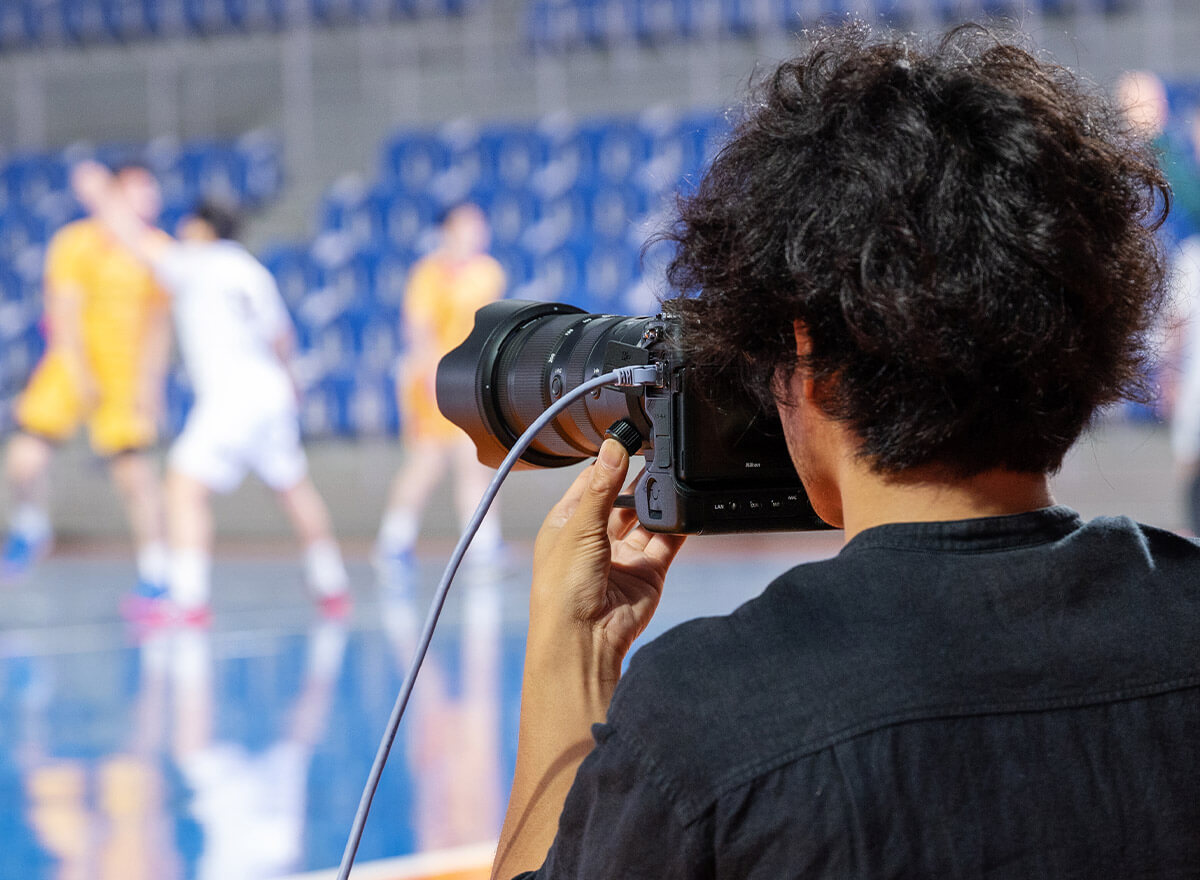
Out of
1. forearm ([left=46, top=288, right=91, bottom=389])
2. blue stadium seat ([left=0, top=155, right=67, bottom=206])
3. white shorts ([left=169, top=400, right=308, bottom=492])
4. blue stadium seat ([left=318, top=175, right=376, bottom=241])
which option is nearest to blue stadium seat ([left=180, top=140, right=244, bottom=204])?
blue stadium seat ([left=318, top=175, right=376, bottom=241])

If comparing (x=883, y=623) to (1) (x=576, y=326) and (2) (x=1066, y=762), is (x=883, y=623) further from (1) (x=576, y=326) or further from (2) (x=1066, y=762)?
(1) (x=576, y=326)

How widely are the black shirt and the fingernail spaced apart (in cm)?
23

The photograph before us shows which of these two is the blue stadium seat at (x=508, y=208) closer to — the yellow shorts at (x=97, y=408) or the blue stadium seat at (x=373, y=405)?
the blue stadium seat at (x=373, y=405)

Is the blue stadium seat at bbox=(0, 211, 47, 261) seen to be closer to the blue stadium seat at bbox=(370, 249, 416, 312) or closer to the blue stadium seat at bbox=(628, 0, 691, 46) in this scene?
the blue stadium seat at bbox=(370, 249, 416, 312)

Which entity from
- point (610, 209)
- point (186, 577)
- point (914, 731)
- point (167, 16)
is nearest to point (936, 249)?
point (914, 731)

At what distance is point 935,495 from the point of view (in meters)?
0.73

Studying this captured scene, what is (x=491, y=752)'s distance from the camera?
2920mm

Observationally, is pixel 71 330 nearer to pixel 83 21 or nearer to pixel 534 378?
pixel 534 378

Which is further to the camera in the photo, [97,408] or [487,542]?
[487,542]

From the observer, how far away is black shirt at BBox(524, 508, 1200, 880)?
64 centimetres

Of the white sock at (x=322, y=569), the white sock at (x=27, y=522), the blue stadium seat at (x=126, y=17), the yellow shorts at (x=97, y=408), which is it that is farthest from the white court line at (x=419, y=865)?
the blue stadium seat at (x=126, y=17)

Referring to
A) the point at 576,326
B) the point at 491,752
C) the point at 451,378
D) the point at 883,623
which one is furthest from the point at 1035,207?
the point at 491,752

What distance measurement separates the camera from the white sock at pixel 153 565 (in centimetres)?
485

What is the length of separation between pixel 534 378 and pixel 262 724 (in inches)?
92.3
